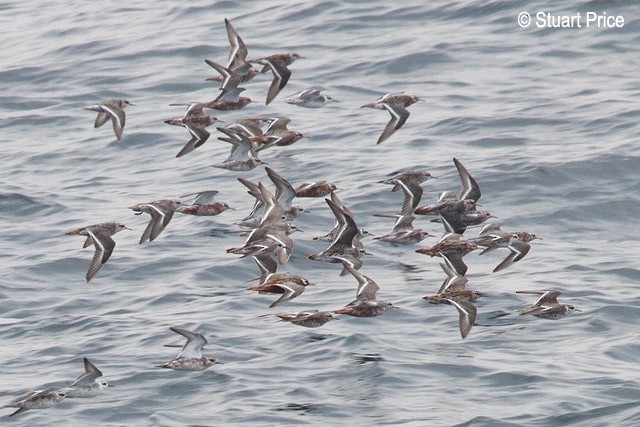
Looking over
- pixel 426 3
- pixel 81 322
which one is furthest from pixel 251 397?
pixel 426 3

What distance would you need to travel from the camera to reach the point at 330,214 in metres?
21.6

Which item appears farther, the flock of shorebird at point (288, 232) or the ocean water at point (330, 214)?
the flock of shorebird at point (288, 232)

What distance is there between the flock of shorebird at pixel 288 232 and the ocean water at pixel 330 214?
1.18 feet

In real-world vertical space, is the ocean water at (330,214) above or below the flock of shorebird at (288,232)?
below

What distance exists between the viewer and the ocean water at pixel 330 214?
14.5m

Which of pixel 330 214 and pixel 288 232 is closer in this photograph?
pixel 288 232

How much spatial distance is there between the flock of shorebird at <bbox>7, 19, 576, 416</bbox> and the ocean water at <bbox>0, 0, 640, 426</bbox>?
361 mm

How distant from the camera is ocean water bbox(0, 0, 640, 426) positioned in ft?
47.5

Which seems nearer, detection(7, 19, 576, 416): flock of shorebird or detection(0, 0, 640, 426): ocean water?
detection(0, 0, 640, 426): ocean water

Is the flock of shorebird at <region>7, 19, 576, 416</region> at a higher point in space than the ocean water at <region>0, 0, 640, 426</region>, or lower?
higher

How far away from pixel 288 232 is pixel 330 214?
421 cm

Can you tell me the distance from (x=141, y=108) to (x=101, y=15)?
9921 millimetres

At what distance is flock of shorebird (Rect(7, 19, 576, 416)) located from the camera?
1569 centimetres

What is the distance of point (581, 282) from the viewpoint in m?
17.9
